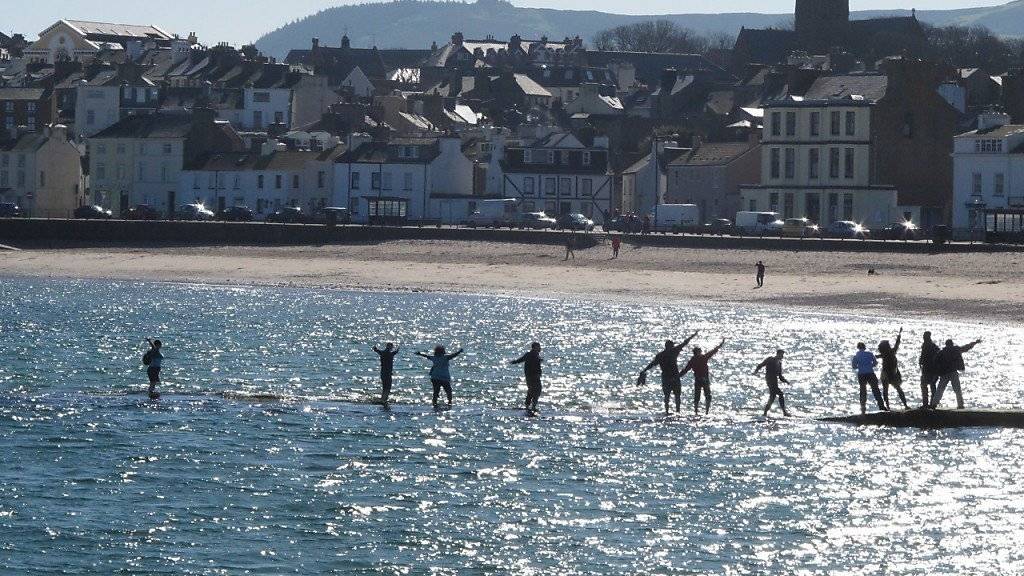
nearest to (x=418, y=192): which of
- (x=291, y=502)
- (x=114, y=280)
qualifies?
(x=114, y=280)

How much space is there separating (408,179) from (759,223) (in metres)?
28.6

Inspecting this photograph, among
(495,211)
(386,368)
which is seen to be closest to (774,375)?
(386,368)

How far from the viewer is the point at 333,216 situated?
358 feet

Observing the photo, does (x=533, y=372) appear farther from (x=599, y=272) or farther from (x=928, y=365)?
(x=599, y=272)

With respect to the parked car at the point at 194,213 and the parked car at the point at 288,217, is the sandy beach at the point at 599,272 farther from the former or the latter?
the parked car at the point at 194,213

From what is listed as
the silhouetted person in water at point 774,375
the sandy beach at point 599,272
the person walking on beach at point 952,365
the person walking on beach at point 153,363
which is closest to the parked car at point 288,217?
the sandy beach at point 599,272

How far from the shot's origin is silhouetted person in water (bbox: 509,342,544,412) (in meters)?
37.7

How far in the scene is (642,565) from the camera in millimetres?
26688

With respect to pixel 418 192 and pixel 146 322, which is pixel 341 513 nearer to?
pixel 146 322

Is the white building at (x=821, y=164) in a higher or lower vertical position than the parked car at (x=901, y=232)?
higher

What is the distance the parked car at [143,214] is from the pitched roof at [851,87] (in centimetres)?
3888

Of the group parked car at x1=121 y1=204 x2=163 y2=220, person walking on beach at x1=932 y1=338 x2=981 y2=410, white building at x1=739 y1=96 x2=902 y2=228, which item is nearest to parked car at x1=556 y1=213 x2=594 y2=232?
white building at x1=739 y1=96 x2=902 y2=228

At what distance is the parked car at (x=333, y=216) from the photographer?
109 m

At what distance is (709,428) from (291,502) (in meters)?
10.0
